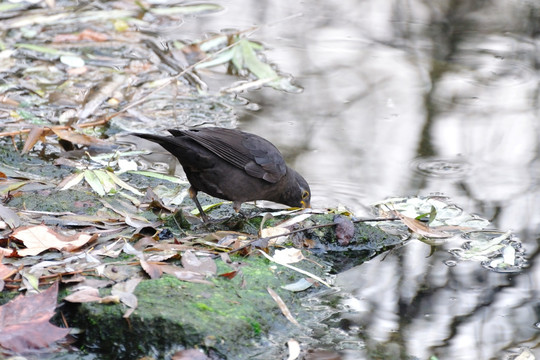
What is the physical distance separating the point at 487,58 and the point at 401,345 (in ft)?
19.6

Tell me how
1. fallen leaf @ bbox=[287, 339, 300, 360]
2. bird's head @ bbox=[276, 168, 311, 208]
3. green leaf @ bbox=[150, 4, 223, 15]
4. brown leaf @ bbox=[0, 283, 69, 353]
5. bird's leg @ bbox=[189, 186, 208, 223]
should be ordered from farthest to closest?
green leaf @ bbox=[150, 4, 223, 15]
bird's head @ bbox=[276, 168, 311, 208]
bird's leg @ bbox=[189, 186, 208, 223]
fallen leaf @ bbox=[287, 339, 300, 360]
brown leaf @ bbox=[0, 283, 69, 353]

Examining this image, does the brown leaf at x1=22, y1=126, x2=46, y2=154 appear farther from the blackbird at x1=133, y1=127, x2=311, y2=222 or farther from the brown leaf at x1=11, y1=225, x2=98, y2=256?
the brown leaf at x1=11, y1=225, x2=98, y2=256

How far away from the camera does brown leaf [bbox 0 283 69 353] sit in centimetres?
353

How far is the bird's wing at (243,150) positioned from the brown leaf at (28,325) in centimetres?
201

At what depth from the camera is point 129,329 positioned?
147 inches

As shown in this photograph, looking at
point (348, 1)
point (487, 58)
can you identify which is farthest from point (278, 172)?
point (348, 1)

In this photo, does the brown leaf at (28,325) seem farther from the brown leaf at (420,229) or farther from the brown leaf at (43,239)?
the brown leaf at (420,229)

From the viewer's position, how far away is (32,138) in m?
6.32

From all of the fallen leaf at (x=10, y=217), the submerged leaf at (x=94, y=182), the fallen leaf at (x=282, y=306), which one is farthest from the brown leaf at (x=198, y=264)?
the submerged leaf at (x=94, y=182)

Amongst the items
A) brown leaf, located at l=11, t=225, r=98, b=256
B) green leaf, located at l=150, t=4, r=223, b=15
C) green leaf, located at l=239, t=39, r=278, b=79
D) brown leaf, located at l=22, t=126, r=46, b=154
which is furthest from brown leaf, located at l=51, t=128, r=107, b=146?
green leaf, located at l=150, t=4, r=223, b=15

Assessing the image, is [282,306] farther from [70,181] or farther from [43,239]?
[70,181]

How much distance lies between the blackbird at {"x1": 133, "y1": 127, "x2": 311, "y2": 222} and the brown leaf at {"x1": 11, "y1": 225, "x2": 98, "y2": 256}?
41.5 inches

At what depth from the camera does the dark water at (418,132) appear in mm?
4520

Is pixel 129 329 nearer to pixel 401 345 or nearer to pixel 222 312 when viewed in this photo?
pixel 222 312
